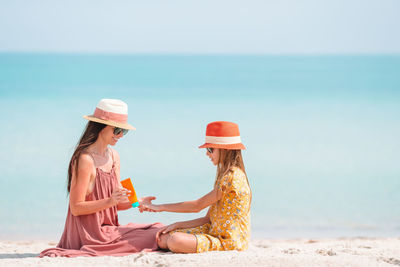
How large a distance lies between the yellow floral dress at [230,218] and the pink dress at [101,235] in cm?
36

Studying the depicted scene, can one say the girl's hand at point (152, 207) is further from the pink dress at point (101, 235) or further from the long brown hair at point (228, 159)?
the long brown hair at point (228, 159)

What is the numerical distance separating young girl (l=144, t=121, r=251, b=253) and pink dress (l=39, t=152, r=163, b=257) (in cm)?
18

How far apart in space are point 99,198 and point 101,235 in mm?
299

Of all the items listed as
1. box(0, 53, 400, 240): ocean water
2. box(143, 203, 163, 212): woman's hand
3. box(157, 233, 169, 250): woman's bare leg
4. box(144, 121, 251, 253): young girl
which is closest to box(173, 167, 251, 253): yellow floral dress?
box(144, 121, 251, 253): young girl

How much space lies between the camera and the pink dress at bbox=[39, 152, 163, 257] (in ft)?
16.5

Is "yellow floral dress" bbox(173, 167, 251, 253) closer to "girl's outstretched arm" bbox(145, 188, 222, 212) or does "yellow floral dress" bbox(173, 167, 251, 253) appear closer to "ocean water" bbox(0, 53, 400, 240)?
"girl's outstretched arm" bbox(145, 188, 222, 212)

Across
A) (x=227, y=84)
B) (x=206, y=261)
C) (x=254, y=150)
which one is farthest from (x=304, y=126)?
(x=227, y=84)

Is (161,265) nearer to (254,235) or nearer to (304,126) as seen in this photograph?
(254,235)

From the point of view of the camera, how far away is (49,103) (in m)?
24.9

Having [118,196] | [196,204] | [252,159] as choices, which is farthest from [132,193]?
[252,159]

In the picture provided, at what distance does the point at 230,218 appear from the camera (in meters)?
5.00

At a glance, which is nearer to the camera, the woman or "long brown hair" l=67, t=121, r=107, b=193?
the woman

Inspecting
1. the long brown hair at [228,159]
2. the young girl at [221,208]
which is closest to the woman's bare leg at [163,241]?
the young girl at [221,208]

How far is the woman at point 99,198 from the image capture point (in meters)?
4.96
